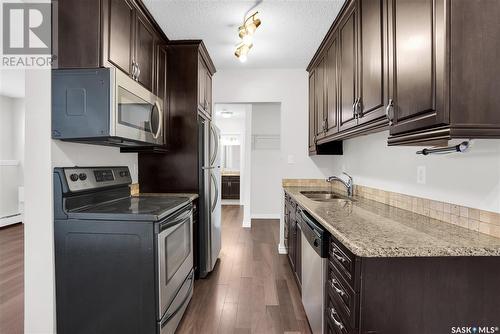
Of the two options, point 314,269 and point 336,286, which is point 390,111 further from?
point 314,269

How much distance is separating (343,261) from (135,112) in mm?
1640

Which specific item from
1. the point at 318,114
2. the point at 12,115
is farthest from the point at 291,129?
the point at 12,115

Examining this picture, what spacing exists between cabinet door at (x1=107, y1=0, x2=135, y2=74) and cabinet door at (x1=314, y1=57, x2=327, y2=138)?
1.81 m

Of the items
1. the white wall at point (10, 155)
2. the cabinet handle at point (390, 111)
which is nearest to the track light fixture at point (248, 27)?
the cabinet handle at point (390, 111)

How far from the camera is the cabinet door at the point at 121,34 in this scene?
1730 millimetres

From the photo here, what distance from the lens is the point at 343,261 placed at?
1212 mm

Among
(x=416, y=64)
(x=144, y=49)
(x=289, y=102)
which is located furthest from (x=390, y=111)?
(x=289, y=102)

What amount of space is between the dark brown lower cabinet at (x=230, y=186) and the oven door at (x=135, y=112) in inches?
209

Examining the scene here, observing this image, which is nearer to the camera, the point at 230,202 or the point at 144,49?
the point at 144,49

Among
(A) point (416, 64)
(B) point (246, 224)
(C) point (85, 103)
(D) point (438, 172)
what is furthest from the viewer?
(B) point (246, 224)

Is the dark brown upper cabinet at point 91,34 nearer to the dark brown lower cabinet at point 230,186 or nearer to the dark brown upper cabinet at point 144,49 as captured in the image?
the dark brown upper cabinet at point 144,49

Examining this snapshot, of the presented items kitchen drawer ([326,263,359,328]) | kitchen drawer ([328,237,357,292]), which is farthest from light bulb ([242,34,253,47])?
kitchen drawer ([326,263,359,328])

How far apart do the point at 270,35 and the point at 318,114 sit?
3.20 ft

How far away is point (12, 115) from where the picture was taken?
200 inches
